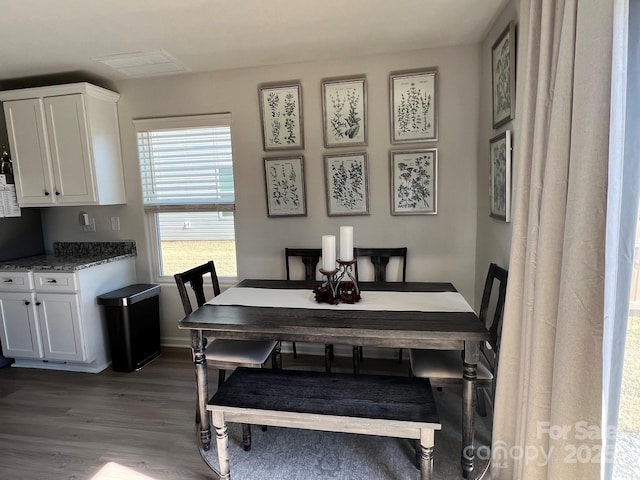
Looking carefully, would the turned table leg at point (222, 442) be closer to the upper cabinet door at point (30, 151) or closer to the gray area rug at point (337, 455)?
the gray area rug at point (337, 455)

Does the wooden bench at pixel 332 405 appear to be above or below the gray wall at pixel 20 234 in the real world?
below

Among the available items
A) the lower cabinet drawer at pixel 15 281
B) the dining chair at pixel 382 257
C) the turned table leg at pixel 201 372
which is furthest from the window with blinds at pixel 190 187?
the turned table leg at pixel 201 372

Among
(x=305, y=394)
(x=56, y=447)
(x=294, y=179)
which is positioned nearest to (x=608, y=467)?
(x=305, y=394)

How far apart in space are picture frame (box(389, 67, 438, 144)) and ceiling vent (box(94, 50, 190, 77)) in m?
1.70

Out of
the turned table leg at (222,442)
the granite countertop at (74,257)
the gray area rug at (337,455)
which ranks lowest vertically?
the gray area rug at (337,455)

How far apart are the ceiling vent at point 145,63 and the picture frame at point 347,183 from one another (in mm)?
1398

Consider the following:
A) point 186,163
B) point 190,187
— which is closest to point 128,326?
point 190,187

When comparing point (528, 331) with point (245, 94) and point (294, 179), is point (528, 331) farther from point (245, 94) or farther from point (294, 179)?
point (245, 94)

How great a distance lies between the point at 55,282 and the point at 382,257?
2571mm

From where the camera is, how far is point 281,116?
2.84m

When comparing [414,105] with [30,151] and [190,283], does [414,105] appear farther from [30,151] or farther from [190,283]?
[30,151]

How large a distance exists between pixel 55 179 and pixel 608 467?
152 inches

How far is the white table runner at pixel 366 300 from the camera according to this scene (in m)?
1.94

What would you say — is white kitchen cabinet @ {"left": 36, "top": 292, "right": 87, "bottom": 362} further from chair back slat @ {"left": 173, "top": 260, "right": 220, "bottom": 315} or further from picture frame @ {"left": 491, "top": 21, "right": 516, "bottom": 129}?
picture frame @ {"left": 491, "top": 21, "right": 516, "bottom": 129}
